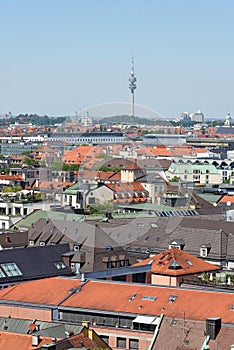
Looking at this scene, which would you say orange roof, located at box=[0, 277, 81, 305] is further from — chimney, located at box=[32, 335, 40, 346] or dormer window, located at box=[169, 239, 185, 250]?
dormer window, located at box=[169, 239, 185, 250]

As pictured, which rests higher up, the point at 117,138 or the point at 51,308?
the point at 117,138

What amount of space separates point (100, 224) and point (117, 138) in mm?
17389

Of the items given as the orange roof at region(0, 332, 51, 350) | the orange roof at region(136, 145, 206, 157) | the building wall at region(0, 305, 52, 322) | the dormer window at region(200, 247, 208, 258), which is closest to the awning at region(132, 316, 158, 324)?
the building wall at region(0, 305, 52, 322)

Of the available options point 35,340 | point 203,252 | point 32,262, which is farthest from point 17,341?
point 203,252

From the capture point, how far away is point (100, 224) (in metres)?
33.7

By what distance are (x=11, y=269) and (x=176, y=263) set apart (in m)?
4.01

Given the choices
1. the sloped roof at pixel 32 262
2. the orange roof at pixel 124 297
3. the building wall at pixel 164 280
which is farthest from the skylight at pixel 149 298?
the sloped roof at pixel 32 262

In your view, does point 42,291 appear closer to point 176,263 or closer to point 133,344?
point 133,344

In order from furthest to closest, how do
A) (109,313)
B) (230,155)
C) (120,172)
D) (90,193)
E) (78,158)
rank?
(230,155) < (78,158) < (120,172) < (90,193) < (109,313)

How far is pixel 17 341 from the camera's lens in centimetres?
Answer: 1972

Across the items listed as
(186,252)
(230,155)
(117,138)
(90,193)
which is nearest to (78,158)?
(117,138)

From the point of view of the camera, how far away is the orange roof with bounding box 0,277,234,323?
72.8ft

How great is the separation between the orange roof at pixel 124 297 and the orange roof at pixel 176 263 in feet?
13.3

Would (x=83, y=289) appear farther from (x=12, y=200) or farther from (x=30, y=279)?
(x=12, y=200)
